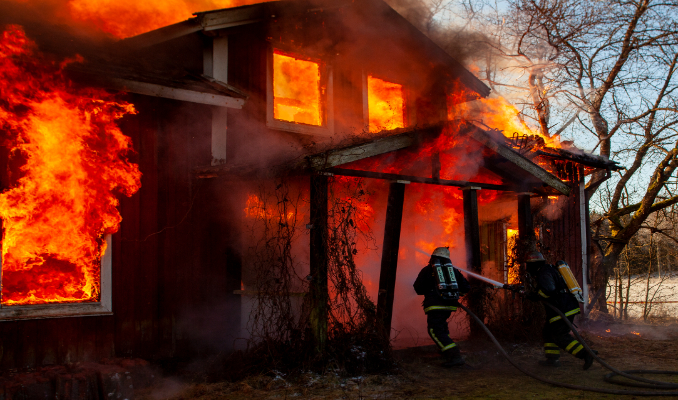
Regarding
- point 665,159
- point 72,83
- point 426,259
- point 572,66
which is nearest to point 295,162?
point 72,83

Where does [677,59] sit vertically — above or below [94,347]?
above

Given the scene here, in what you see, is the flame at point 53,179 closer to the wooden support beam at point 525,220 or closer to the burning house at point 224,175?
the burning house at point 224,175

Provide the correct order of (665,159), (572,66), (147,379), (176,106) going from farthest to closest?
1. (572,66)
2. (665,159)
3. (176,106)
4. (147,379)

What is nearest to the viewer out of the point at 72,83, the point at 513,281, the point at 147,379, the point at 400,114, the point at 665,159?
the point at 147,379

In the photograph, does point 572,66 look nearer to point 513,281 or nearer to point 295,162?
point 513,281

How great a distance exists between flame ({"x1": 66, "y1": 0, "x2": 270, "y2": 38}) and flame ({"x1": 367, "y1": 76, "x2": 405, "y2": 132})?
17.1ft

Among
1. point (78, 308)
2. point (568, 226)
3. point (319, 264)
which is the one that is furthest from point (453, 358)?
point (568, 226)

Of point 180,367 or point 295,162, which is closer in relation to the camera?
point 295,162

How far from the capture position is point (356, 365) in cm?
626

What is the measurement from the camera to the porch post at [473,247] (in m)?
8.19

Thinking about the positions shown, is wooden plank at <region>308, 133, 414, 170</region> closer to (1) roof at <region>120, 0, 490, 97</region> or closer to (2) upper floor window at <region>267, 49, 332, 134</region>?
(2) upper floor window at <region>267, 49, 332, 134</region>

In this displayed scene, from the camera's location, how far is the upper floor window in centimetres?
884

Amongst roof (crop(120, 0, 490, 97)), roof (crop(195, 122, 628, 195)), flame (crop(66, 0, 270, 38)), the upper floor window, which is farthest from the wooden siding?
flame (crop(66, 0, 270, 38))

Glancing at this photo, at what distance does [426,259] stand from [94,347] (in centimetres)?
676
